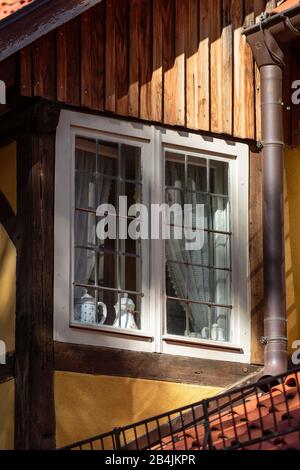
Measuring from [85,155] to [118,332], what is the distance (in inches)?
63.3

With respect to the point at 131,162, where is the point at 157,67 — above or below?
above

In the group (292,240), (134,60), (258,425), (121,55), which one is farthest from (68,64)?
(258,425)

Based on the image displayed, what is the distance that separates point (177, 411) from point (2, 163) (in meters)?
2.72

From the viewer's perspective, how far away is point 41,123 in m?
13.9

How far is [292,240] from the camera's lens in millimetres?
15602

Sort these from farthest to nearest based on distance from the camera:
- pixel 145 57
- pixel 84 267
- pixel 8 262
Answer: pixel 145 57 → pixel 84 267 → pixel 8 262

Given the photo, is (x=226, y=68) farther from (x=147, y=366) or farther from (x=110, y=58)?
(x=147, y=366)

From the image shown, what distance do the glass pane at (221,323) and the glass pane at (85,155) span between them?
1.76 metres

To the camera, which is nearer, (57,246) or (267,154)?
(57,246)

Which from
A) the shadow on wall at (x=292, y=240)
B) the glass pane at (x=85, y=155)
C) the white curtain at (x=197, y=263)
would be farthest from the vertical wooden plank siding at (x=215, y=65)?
the glass pane at (x=85, y=155)

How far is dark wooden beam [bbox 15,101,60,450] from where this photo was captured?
527 inches

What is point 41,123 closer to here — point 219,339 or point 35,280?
point 35,280
